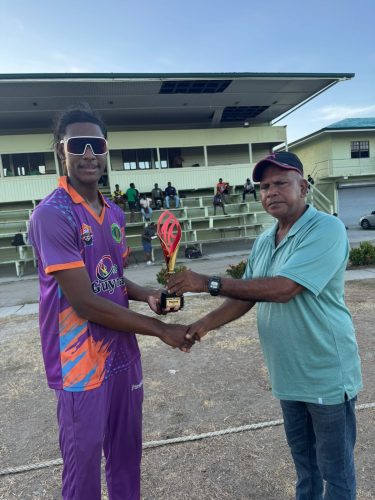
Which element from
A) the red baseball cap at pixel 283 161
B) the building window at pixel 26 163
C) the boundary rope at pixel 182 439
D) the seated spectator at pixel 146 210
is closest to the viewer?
the red baseball cap at pixel 283 161

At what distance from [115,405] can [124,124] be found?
903 inches

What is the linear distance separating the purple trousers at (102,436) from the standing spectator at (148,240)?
13701mm

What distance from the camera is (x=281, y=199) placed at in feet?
6.54

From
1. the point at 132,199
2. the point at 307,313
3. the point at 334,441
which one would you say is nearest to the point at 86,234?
the point at 307,313

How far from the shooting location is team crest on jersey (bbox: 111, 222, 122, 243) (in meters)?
2.01

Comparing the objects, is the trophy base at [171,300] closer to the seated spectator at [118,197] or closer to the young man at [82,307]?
the young man at [82,307]

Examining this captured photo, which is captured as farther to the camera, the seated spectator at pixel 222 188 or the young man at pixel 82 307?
the seated spectator at pixel 222 188

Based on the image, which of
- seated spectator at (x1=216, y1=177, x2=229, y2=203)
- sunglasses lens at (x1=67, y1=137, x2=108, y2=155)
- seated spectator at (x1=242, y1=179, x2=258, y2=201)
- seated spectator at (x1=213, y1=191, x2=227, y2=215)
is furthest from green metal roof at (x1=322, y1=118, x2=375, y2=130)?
sunglasses lens at (x1=67, y1=137, x2=108, y2=155)

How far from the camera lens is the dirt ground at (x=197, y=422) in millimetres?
2627

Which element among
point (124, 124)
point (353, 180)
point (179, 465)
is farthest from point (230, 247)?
point (179, 465)

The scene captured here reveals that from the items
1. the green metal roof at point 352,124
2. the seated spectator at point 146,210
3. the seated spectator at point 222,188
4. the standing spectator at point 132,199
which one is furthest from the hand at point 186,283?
the green metal roof at point 352,124

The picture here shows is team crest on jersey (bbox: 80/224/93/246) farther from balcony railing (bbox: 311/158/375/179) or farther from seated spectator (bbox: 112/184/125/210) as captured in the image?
balcony railing (bbox: 311/158/375/179)

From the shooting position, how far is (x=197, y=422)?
3439 millimetres

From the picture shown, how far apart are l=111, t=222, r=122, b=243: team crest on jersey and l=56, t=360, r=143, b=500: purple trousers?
29.1 inches
